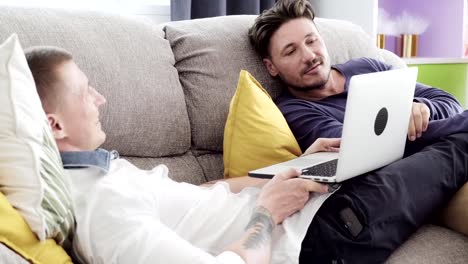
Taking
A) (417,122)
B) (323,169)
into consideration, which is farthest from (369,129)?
(417,122)

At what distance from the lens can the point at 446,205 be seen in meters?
1.50

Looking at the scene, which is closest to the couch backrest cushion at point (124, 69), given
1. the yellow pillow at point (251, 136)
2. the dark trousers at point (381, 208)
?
the yellow pillow at point (251, 136)

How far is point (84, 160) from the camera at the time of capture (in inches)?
44.7

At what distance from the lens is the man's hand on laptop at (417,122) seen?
5.38ft

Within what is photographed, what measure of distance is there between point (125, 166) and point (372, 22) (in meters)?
2.15

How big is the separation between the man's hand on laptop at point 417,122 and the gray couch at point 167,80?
0.29 m

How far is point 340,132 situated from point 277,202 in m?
0.53

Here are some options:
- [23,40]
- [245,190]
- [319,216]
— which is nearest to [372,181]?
[319,216]

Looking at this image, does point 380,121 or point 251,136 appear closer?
point 380,121

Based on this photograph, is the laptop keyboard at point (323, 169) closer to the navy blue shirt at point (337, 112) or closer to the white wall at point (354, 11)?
the navy blue shirt at point (337, 112)

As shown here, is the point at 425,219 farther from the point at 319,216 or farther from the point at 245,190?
the point at 245,190

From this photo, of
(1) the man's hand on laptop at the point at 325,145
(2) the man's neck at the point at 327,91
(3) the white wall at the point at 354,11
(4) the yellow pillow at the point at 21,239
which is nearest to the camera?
(4) the yellow pillow at the point at 21,239

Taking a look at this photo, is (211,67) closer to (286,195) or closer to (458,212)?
(286,195)

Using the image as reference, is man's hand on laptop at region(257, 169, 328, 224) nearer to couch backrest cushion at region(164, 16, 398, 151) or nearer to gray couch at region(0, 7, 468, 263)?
gray couch at region(0, 7, 468, 263)
